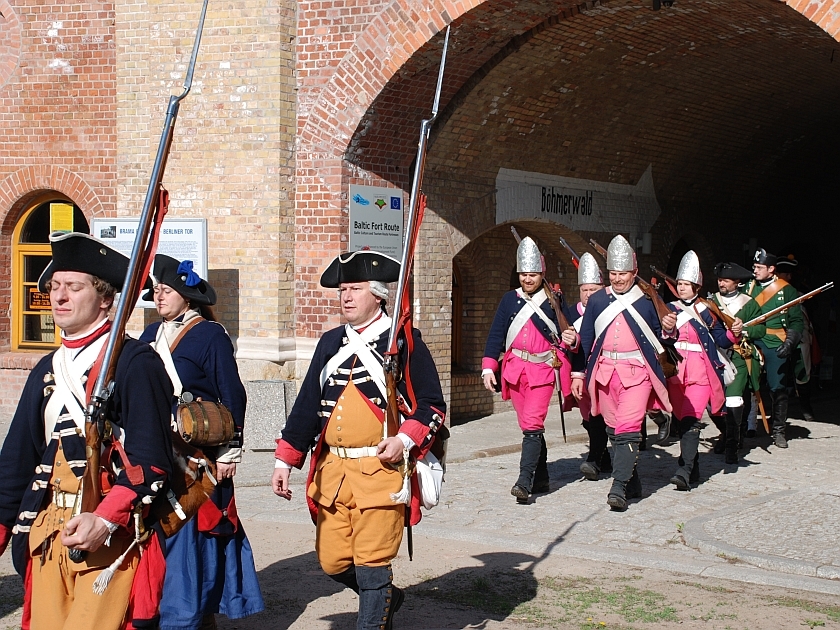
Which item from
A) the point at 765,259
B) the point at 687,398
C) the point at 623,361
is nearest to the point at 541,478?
the point at 623,361

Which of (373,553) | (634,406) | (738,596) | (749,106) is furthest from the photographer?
(749,106)

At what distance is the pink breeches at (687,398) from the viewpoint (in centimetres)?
993

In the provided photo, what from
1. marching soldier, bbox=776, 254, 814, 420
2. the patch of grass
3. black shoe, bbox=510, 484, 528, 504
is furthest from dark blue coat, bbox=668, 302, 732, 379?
the patch of grass

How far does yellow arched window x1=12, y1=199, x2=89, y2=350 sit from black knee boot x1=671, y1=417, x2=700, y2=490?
7305 mm

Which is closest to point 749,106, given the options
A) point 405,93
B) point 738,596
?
point 405,93

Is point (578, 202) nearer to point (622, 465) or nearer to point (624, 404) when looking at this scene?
point (624, 404)

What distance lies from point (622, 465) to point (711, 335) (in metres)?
2.27

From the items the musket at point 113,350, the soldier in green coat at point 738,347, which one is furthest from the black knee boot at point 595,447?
the musket at point 113,350

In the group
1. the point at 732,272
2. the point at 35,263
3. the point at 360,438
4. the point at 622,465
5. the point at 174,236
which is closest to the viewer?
the point at 360,438

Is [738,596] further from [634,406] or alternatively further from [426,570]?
[634,406]

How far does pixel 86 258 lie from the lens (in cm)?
420

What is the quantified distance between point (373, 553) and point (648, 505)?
425 cm

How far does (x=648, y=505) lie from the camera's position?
8.95m

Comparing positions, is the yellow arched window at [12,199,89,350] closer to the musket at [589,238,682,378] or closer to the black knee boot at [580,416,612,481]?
the black knee boot at [580,416,612,481]
